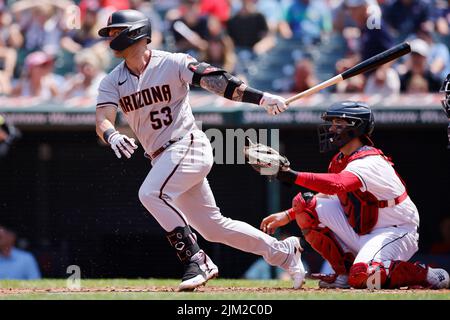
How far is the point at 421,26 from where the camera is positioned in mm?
11141

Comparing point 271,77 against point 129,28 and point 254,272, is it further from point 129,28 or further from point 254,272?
point 129,28

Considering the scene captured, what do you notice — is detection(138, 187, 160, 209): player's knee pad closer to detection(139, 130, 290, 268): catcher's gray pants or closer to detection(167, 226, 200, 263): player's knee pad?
detection(139, 130, 290, 268): catcher's gray pants

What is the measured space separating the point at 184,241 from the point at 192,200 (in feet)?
1.11

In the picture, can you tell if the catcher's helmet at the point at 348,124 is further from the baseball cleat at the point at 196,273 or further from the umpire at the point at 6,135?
the umpire at the point at 6,135

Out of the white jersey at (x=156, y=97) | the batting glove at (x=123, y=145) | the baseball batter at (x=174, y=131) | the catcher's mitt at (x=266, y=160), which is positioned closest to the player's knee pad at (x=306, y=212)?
the baseball batter at (x=174, y=131)

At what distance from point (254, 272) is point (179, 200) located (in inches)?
157

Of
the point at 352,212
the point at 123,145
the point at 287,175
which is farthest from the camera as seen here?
the point at 352,212

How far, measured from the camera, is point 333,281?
6473mm

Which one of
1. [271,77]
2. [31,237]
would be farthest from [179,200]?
[271,77]

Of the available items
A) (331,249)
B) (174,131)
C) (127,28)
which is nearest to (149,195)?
(174,131)

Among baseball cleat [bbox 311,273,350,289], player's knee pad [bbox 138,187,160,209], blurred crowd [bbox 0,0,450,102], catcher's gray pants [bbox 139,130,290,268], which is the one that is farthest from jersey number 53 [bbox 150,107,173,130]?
blurred crowd [bbox 0,0,450,102]

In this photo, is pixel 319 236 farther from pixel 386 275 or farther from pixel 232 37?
pixel 232 37

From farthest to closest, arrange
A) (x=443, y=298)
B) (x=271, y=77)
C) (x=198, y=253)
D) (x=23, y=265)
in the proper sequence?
(x=271, y=77) < (x=23, y=265) < (x=198, y=253) < (x=443, y=298)

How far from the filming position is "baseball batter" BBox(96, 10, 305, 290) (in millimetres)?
5965
